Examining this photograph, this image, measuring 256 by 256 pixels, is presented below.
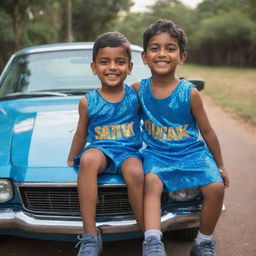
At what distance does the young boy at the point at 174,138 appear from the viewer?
249 cm

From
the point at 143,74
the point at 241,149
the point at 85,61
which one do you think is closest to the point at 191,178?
the point at 143,74

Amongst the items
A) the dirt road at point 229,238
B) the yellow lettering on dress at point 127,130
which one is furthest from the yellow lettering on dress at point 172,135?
the dirt road at point 229,238

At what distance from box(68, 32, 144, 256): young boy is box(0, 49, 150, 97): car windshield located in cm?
121

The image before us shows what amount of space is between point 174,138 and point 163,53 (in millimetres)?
583

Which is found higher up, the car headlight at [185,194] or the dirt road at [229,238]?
the car headlight at [185,194]

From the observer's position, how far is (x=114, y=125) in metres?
2.68

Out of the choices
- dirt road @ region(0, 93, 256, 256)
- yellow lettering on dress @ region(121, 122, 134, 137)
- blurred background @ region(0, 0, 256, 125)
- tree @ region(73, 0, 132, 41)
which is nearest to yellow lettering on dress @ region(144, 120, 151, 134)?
yellow lettering on dress @ region(121, 122, 134, 137)

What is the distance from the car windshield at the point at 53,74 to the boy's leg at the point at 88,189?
157 cm

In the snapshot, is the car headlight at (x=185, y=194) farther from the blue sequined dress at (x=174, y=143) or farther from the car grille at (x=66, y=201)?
the car grille at (x=66, y=201)

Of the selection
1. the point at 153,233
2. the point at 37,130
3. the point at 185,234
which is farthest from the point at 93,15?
the point at 153,233

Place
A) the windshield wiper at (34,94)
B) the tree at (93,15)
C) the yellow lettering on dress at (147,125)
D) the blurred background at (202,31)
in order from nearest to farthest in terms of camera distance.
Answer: the yellow lettering on dress at (147,125), the windshield wiper at (34,94), the blurred background at (202,31), the tree at (93,15)

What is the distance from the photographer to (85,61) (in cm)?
430

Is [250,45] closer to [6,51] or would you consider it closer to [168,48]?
[6,51]

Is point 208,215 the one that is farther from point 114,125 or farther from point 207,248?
point 114,125
